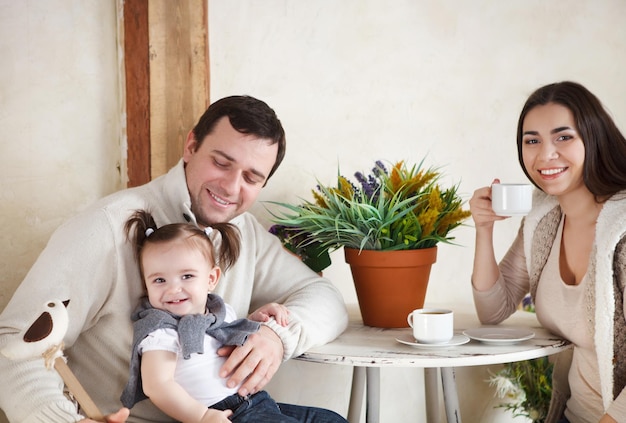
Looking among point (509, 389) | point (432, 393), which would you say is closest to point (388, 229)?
point (432, 393)

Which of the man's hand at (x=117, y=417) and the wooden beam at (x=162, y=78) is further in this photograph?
the wooden beam at (x=162, y=78)

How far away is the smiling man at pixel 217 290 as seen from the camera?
1701 millimetres

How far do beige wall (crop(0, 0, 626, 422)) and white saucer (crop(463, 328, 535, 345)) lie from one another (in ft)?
2.26

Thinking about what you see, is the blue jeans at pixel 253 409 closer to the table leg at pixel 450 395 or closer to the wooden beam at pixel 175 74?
the table leg at pixel 450 395

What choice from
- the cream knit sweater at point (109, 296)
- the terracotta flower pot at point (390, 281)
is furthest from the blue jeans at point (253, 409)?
the terracotta flower pot at point (390, 281)

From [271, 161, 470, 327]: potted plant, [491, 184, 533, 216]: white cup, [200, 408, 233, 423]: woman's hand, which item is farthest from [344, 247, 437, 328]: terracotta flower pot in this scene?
[200, 408, 233, 423]: woman's hand

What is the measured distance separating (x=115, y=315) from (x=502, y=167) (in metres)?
1.61

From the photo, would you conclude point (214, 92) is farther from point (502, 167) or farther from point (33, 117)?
point (502, 167)

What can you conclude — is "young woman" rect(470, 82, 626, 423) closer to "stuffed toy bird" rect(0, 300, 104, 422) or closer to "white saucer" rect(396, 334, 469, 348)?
"white saucer" rect(396, 334, 469, 348)

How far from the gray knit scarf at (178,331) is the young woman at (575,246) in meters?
0.83

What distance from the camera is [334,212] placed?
2.18 metres

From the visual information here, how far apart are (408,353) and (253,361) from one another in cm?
39

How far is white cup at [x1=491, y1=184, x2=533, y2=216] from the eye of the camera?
2057 millimetres

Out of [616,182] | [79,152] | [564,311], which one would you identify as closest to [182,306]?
[79,152]
